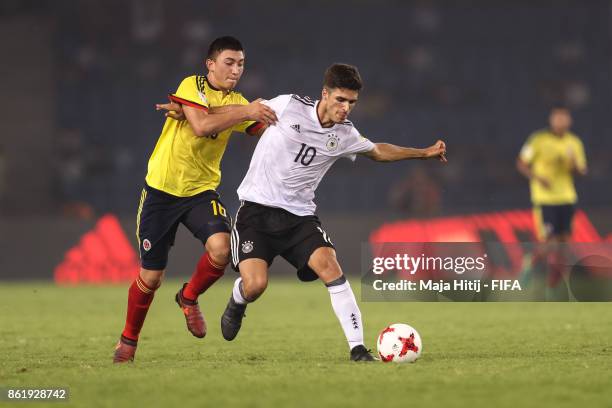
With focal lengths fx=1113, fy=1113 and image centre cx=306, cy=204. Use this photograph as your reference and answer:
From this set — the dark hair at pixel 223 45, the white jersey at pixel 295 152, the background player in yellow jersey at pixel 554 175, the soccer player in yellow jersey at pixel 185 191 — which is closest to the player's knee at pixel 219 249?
the soccer player in yellow jersey at pixel 185 191

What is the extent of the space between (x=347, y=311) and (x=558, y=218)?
7915 millimetres

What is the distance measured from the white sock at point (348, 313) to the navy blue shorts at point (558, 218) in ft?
25.3

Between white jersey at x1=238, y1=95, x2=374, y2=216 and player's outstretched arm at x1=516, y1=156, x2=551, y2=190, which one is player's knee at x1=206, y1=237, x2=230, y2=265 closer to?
white jersey at x1=238, y1=95, x2=374, y2=216

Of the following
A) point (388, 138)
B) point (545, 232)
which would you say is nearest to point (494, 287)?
point (545, 232)

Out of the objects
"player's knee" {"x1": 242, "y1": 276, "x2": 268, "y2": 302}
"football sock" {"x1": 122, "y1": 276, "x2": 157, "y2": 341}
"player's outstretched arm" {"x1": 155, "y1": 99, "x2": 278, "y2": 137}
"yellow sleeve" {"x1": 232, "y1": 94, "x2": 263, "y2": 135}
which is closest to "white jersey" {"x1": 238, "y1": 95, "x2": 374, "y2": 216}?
"player's outstretched arm" {"x1": 155, "y1": 99, "x2": 278, "y2": 137}

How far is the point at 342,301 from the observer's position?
673 cm

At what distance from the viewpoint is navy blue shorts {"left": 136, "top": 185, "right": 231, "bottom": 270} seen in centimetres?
718

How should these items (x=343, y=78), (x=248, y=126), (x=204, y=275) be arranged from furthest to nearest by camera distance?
(x=204, y=275) < (x=248, y=126) < (x=343, y=78)

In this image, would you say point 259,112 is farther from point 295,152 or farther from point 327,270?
point 327,270

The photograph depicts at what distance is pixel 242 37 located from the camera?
23.4 meters

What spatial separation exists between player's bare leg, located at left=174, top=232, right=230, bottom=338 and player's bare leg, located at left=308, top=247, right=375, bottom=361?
27.0 inches

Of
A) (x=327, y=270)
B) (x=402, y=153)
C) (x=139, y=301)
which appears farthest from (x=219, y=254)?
(x=402, y=153)

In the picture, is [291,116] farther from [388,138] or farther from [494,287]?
[388,138]

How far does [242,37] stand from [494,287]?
50.6 feet
